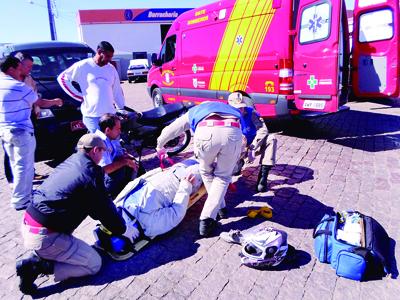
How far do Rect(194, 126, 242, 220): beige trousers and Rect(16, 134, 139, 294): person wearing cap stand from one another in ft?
3.13

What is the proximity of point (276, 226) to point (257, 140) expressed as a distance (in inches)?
Answer: 52.1

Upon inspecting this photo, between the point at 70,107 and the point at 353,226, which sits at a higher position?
the point at 70,107

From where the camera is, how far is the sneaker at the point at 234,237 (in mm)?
3200

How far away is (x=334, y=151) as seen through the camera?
5.84m


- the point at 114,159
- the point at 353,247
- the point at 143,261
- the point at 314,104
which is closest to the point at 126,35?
the point at 314,104

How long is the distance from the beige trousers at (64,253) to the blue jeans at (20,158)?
154cm

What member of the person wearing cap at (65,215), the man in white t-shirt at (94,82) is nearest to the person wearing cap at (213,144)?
the person wearing cap at (65,215)

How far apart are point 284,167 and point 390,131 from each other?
3287 mm

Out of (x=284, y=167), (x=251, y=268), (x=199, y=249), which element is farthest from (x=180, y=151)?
(x=251, y=268)

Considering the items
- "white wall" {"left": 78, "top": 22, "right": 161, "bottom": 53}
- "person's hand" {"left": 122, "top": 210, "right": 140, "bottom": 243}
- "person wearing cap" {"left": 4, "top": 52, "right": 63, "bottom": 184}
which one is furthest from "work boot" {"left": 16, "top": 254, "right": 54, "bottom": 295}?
"white wall" {"left": 78, "top": 22, "right": 161, "bottom": 53}

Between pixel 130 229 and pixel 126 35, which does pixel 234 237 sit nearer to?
pixel 130 229

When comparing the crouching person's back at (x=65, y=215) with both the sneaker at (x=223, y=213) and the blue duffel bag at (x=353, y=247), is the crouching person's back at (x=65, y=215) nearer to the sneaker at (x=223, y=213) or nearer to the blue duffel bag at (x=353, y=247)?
the sneaker at (x=223, y=213)

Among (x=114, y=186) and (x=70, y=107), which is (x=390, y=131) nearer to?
(x=114, y=186)

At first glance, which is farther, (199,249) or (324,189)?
(324,189)
